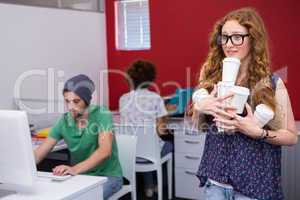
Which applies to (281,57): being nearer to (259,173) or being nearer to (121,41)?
(121,41)

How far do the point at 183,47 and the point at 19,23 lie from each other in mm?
1620

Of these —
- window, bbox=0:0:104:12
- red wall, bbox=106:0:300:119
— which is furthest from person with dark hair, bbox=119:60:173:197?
window, bbox=0:0:104:12

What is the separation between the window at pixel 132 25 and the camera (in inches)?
180

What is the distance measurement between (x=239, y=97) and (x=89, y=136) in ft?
4.09

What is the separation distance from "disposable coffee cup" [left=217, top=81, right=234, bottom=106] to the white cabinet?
2.16 metres

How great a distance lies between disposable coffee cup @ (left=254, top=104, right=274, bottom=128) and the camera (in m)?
1.37

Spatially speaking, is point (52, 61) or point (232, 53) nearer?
point (232, 53)

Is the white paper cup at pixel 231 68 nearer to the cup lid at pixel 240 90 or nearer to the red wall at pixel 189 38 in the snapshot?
the cup lid at pixel 240 90

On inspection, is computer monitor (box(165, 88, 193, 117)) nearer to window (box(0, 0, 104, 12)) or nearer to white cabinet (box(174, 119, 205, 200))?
white cabinet (box(174, 119, 205, 200))

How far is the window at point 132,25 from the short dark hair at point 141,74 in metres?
0.66

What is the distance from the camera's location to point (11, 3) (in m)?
3.56

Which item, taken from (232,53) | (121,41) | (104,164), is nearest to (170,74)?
(121,41)

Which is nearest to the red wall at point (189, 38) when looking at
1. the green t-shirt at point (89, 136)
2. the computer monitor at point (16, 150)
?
the green t-shirt at point (89, 136)

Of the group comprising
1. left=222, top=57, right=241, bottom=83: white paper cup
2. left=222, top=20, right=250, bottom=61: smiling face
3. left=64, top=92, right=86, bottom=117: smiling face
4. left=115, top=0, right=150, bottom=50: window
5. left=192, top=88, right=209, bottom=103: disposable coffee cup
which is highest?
left=115, top=0, right=150, bottom=50: window
